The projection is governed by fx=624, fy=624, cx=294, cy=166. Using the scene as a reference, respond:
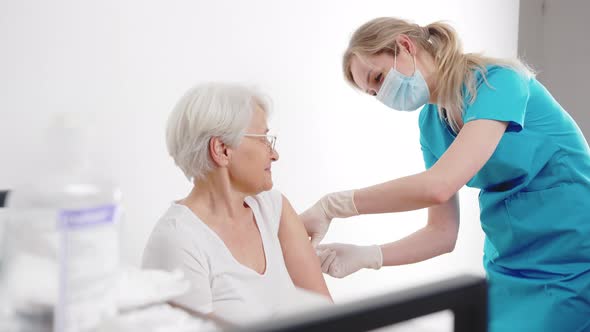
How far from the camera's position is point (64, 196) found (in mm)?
625

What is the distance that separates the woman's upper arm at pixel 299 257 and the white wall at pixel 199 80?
0.17m

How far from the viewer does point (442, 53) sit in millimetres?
1737

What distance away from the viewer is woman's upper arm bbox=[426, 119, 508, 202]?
1475 mm

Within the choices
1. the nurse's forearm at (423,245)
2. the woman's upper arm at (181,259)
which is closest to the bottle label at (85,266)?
the woman's upper arm at (181,259)

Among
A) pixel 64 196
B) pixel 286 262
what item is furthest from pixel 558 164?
pixel 64 196

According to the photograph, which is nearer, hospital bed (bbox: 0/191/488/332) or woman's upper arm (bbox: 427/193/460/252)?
hospital bed (bbox: 0/191/488/332)

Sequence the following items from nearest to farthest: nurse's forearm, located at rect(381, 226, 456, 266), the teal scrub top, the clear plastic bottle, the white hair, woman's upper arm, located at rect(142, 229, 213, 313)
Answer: the clear plastic bottle, woman's upper arm, located at rect(142, 229, 213, 313), the white hair, the teal scrub top, nurse's forearm, located at rect(381, 226, 456, 266)

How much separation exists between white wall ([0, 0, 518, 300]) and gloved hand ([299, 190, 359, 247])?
314mm

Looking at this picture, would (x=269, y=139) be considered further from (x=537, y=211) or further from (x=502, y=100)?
(x=537, y=211)

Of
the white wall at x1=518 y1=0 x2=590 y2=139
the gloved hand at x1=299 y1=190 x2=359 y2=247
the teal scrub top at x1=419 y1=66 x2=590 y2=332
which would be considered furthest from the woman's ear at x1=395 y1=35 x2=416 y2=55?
the white wall at x1=518 y1=0 x2=590 y2=139

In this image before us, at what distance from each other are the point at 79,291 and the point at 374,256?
130 centimetres

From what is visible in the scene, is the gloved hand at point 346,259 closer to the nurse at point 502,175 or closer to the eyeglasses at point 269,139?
the nurse at point 502,175

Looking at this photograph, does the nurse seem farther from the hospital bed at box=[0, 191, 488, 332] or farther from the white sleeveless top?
the hospital bed at box=[0, 191, 488, 332]

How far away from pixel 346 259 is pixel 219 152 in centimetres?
55
